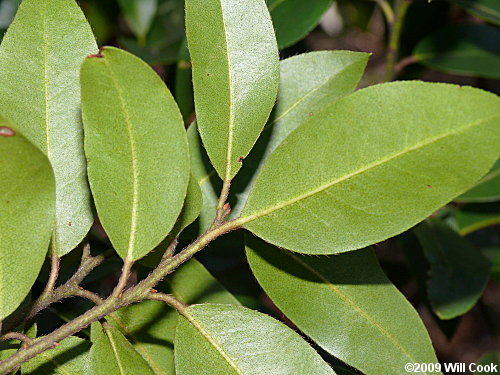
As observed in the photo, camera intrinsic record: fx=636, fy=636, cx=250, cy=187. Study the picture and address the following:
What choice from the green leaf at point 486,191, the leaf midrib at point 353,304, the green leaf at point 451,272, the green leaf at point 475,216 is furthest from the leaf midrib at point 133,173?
the green leaf at point 475,216

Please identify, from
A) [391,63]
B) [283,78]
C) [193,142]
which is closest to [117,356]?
[193,142]

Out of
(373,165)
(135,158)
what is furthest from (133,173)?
(373,165)

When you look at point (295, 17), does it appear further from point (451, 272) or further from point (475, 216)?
point (475, 216)

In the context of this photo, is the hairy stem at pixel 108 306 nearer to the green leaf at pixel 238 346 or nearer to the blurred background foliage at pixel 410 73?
the green leaf at pixel 238 346

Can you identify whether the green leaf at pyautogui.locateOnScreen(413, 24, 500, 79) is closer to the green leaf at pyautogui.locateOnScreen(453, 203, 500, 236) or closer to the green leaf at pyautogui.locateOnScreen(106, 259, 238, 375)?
the green leaf at pyautogui.locateOnScreen(453, 203, 500, 236)

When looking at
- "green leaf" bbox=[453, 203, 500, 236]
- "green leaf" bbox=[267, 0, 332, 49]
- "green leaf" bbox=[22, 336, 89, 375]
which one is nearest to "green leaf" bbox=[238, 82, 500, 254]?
"green leaf" bbox=[22, 336, 89, 375]

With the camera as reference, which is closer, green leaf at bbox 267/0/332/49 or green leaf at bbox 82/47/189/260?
green leaf at bbox 82/47/189/260

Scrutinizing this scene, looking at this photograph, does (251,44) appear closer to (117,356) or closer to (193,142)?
(193,142)
